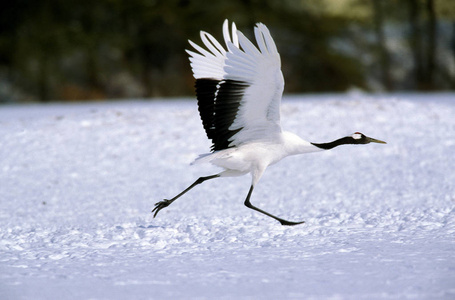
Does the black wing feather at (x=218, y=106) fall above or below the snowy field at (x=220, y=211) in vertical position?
above

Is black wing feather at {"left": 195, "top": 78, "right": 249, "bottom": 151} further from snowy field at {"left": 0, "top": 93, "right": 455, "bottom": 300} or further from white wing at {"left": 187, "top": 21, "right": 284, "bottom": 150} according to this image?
snowy field at {"left": 0, "top": 93, "right": 455, "bottom": 300}

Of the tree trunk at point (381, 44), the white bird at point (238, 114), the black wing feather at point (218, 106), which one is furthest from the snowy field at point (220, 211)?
the tree trunk at point (381, 44)

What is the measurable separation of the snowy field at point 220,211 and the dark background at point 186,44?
8964 millimetres

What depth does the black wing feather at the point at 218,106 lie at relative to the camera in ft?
15.6

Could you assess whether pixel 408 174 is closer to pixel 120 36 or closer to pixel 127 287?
pixel 127 287

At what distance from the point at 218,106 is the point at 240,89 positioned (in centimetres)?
32

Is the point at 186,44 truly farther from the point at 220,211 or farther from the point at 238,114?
the point at 238,114

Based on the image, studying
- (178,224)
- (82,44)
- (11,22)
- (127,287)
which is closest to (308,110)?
(178,224)

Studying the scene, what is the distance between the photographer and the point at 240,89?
467 centimetres

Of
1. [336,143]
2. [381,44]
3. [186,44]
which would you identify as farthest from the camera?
[186,44]

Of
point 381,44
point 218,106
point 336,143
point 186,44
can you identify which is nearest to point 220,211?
point 336,143

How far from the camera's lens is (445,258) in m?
4.66

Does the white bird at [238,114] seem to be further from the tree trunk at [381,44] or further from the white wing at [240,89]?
the tree trunk at [381,44]

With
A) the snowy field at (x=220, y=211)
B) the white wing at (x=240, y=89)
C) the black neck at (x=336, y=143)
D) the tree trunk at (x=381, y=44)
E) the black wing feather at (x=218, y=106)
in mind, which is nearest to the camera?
the snowy field at (x=220, y=211)
